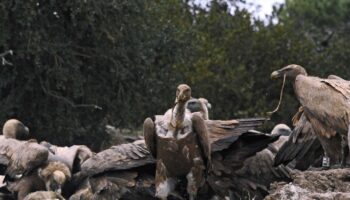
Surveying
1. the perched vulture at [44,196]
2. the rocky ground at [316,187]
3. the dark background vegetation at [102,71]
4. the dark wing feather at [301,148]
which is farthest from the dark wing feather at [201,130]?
the dark background vegetation at [102,71]

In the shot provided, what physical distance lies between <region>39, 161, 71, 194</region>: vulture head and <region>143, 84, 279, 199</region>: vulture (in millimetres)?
1409

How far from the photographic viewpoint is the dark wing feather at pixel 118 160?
1124 centimetres

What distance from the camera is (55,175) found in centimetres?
1185

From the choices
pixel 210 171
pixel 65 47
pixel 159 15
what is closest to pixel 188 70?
pixel 159 15

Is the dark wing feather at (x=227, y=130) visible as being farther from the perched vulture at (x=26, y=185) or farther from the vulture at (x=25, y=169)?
the perched vulture at (x=26, y=185)

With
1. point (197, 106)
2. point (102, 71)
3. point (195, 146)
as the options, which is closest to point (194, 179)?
point (195, 146)

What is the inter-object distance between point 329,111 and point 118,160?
217 centimetres

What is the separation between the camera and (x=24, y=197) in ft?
39.2

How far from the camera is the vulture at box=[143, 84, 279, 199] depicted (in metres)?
10.5

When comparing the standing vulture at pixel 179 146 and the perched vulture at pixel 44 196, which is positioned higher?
the standing vulture at pixel 179 146

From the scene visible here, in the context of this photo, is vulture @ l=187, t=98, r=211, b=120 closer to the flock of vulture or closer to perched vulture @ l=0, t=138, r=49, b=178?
the flock of vulture

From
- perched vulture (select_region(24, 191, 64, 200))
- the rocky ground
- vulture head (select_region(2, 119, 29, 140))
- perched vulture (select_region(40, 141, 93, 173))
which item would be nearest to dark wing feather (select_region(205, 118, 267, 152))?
perched vulture (select_region(24, 191, 64, 200))

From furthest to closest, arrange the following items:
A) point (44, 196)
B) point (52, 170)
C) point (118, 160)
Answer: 1. point (52, 170)
2. point (118, 160)
3. point (44, 196)

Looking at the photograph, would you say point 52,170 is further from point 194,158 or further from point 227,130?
point 227,130
